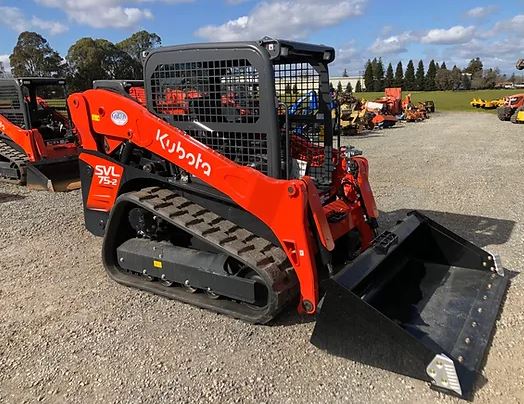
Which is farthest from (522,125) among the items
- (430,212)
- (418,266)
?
(418,266)

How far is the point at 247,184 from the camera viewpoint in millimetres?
3660

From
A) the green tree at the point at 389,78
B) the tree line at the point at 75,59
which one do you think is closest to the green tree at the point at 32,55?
the tree line at the point at 75,59

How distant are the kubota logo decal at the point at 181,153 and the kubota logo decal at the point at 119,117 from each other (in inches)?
18.4

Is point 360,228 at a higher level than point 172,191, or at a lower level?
lower

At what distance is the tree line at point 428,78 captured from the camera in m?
81.8

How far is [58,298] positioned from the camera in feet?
14.3

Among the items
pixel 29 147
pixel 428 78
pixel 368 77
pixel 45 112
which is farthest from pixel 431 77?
pixel 29 147

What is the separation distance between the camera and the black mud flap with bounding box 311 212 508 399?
303 cm

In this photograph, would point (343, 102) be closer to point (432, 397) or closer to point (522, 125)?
point (522, 125)

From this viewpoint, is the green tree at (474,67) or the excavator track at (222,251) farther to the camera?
the green tree at (474,67)

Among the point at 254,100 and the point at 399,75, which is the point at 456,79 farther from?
the point at 254,100

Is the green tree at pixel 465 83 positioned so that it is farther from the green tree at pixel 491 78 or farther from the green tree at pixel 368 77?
the green tree at pixel 368 77

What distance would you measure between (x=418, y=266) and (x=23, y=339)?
3416 mm

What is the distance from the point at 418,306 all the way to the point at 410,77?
296 feet
